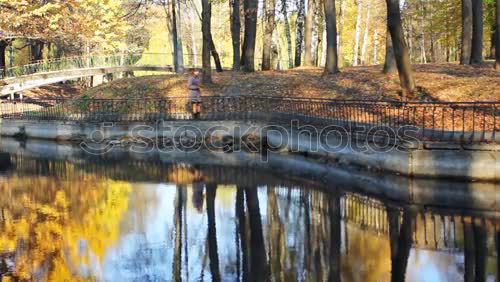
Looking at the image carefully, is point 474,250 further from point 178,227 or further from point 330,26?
point 330,26

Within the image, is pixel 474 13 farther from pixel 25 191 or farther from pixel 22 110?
pixel 22 110

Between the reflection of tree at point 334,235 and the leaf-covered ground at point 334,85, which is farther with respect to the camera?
the leaf-covered ground at point 334,85

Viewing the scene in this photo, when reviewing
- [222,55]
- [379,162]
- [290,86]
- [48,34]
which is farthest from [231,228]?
[222,55]

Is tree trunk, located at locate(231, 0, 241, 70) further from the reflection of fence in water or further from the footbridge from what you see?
the reflection of fence in water

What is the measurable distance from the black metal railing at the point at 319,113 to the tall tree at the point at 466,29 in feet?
27.6

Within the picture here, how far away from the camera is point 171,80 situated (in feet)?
99.9

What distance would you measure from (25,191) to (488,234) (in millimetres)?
11590

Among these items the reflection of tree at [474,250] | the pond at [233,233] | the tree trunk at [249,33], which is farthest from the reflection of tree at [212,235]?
the tree trunk at [249,33]

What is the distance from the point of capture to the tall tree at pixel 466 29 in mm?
26562

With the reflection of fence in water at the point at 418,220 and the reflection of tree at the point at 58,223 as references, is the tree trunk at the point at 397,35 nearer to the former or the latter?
the reflection of fence in water at the point at 418,220

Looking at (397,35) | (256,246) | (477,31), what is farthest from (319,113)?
(256,246)

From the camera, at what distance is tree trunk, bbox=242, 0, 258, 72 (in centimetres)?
2901

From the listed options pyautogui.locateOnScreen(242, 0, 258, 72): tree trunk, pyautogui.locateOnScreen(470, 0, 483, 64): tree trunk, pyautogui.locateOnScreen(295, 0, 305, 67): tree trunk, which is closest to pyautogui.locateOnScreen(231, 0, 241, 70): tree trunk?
pyautogui.locateOnScreen(242, 0, 258, 72): tree trunk

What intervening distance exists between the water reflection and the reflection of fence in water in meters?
0.02
